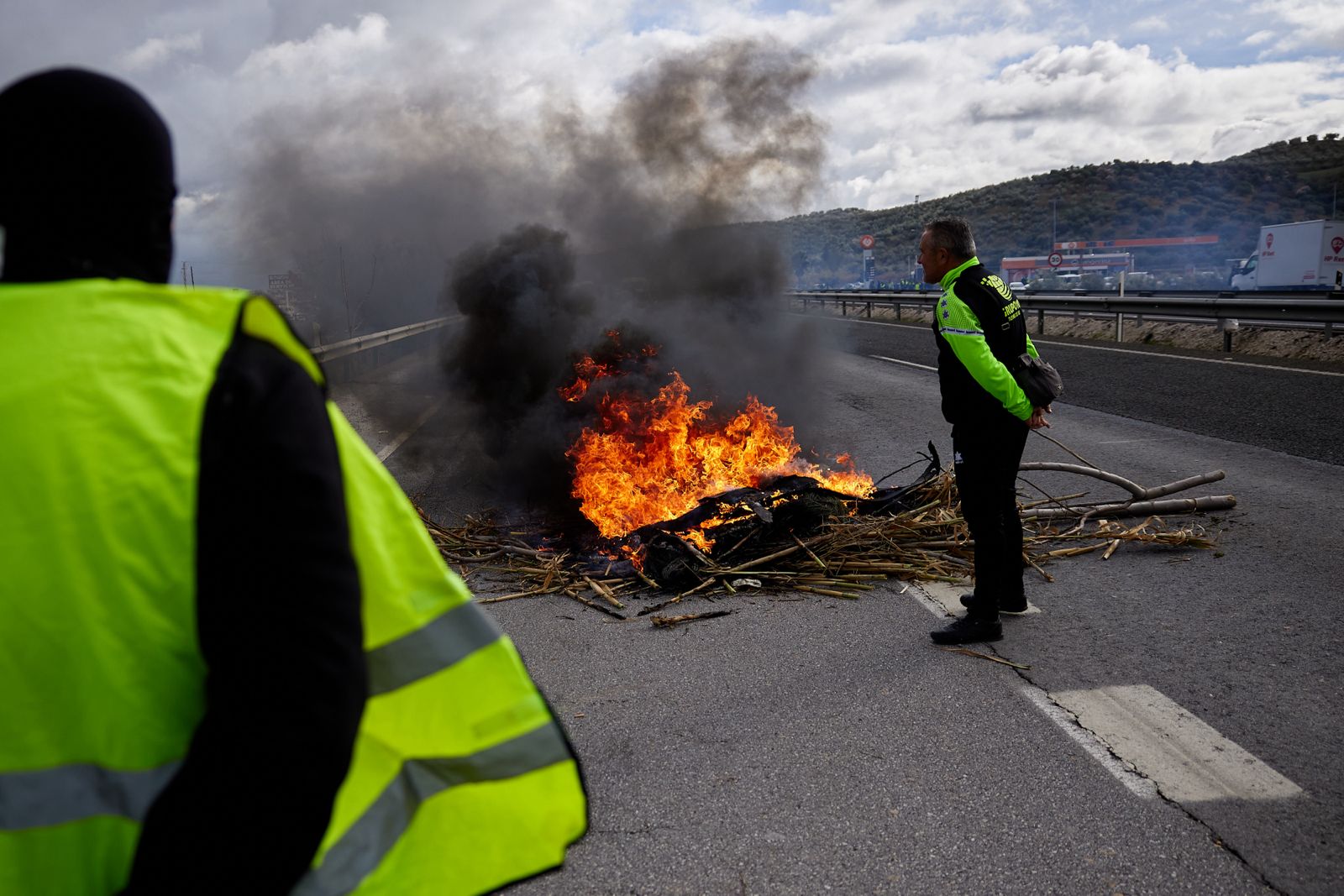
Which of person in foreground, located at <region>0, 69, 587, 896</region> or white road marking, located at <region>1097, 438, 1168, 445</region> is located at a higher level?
person in foreground, located at <region>0, 69, 587, 896</region>

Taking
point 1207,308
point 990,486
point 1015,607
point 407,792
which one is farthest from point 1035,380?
point 1207,308

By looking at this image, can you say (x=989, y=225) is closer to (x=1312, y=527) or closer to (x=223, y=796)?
(x=1312, y=527)

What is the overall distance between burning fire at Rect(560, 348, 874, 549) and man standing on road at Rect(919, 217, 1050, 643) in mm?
1863

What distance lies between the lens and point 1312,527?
633cm

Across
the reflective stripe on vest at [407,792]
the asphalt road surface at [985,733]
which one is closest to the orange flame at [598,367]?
the asphalt road surface at [985,733]

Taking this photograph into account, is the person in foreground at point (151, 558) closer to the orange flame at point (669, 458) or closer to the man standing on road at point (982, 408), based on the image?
the man standing on road at point (982, 408)

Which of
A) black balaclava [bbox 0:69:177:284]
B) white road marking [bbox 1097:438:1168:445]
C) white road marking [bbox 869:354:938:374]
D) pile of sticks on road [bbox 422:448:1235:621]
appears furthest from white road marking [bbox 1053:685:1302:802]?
white road marking [bbox 869:354:938:374]

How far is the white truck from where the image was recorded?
112 ft

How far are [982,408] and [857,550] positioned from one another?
4.62 ft

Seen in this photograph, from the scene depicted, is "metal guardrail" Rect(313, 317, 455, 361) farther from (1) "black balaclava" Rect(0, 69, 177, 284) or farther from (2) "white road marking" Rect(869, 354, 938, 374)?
(1) "black balaclava" Rect(0, 69, 177, 284)

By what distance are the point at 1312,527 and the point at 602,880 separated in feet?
18.4

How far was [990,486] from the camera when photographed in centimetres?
476

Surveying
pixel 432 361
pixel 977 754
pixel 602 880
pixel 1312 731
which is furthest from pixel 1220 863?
pixel 432 361

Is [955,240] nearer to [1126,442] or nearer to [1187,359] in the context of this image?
[1126,442]
